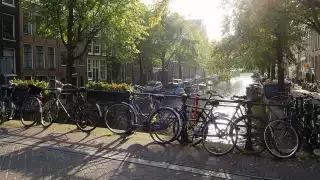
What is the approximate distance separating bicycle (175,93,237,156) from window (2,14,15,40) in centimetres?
2306

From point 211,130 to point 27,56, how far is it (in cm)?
2604

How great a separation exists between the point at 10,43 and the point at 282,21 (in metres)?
22.1

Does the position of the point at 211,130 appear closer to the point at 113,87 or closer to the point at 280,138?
the point at 280,138

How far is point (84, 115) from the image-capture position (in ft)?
24.4

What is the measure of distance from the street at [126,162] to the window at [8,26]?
21.3 m

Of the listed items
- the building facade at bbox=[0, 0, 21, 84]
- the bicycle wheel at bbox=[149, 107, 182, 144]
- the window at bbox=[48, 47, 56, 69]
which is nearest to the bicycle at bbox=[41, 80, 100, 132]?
the bicycle wheel at bbox=[149, 107, 182, 144]

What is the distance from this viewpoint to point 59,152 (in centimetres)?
583

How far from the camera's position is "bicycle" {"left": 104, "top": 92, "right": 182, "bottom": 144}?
21.4ft

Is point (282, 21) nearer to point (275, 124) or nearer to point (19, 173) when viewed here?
point (275, 124)

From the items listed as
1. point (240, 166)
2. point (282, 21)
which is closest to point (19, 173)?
point (240, 166)

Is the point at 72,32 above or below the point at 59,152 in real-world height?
above

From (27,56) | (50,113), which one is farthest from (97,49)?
(50,113)

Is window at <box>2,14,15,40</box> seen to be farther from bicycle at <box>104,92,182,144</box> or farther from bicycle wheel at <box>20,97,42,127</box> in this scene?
bicycle at <box>104,92,182,144</box>

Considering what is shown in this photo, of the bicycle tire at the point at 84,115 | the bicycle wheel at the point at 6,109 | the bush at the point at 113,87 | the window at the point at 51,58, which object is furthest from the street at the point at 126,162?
the window at the point at 51,58
